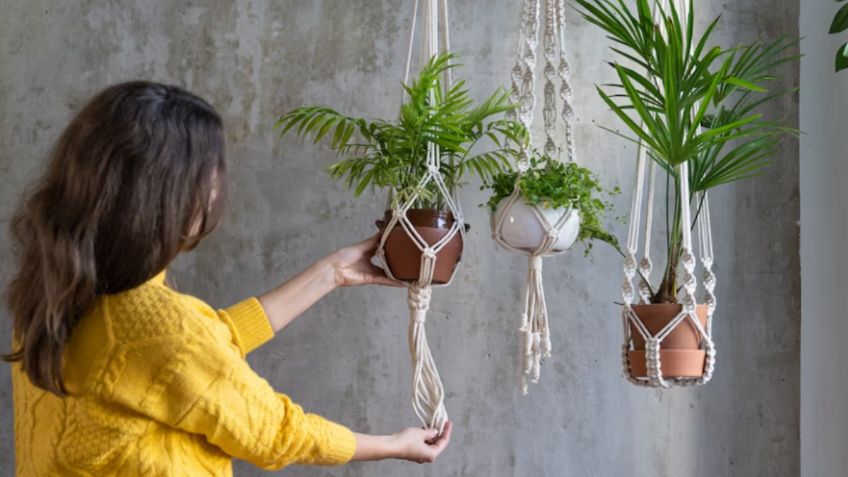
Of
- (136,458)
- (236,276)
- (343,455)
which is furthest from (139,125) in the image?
(236,276)

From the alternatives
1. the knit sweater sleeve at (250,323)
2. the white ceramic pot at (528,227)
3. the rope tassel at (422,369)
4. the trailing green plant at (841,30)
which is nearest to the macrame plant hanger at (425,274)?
the rope tassel at (422,369)

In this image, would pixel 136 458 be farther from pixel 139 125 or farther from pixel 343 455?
pixel 139 125

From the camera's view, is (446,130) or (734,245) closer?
(446,130)

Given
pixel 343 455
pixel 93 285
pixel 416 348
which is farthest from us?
pixel 416 348

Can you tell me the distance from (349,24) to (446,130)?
32.9 inches

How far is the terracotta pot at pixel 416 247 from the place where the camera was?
1981 mm

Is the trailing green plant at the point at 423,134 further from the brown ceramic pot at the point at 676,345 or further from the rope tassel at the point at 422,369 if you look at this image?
the brown ceramic pot at the point at 676,345

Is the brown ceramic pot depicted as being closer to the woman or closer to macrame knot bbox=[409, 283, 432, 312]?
macrame knot bbox=[409, 283, 432, 312]

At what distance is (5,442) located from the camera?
2578 mm

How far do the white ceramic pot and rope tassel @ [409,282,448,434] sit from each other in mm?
224

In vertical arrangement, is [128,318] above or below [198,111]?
below

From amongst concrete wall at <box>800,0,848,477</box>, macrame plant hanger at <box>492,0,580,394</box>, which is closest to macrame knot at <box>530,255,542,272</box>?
macrame plant hanger at <box>492,0,580,394</box>

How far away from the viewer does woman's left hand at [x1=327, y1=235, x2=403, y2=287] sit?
209 cm

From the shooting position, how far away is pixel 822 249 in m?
2.61
